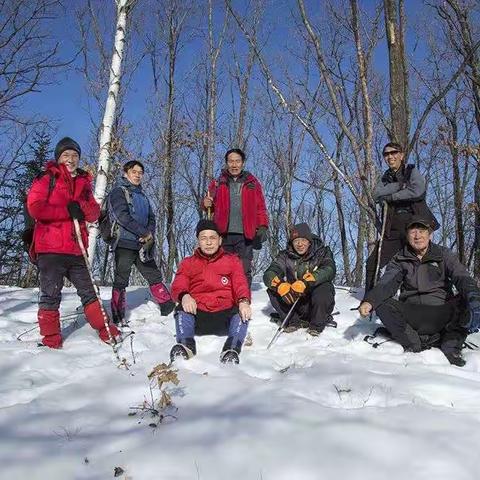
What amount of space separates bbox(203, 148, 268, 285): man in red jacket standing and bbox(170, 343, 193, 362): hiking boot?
2.29 meters

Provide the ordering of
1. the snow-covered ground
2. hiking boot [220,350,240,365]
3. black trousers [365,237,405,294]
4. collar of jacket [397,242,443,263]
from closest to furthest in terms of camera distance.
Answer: the snow-covered ground
hiking boot [220,350,240,365]
collar of jacket [397,242,443,263]
black trousers [365,237,405,294]


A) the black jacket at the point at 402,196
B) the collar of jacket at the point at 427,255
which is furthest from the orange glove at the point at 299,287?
the black jacket at the point at 402,196

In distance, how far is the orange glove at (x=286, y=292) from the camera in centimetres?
517

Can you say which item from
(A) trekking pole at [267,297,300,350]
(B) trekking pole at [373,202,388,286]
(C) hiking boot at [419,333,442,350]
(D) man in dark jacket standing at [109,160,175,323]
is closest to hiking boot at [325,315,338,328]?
(A) trekking pole at [267,297,300,350]

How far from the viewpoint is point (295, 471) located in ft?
6.66

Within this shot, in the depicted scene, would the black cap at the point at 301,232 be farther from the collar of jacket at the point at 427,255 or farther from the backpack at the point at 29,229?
the backpack at the point at 29,229

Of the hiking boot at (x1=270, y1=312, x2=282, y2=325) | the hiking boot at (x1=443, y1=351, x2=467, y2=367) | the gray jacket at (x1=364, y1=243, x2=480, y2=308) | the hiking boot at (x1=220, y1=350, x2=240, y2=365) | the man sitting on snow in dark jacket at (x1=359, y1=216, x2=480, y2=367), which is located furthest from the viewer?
Result: the hiking boot at (x1=270, y1=312, x2=282, y2=325)

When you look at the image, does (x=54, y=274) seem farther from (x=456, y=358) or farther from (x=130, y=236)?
(x=456, y=358)

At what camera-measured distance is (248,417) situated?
8.37ft

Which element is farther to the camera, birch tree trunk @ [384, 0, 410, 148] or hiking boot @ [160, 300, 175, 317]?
birch tree trunk @ [384, 0, 410, 148]

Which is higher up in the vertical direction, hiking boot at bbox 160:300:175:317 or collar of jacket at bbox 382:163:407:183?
collar of jacket at bbox 382:163:407:183

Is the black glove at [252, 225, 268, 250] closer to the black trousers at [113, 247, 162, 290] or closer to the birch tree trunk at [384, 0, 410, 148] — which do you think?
the black trousers at [113, 247, 162, 290]

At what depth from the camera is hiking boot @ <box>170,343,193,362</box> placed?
12.8 ft

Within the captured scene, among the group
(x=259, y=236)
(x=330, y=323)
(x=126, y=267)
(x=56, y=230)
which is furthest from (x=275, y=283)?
(x=56, y=230)
